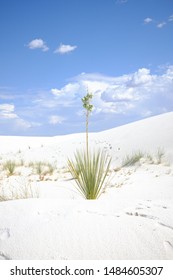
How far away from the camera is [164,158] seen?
937cm

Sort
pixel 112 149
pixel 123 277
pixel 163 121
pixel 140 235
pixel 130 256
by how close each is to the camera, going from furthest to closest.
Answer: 1. pixel 163 121
2. pixel 112 149
3. pixel 140 235
4. pixel 130 256
5. pixel 123 277

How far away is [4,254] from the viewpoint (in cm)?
209

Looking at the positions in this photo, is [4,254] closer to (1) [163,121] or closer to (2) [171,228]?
(2) [171,228]

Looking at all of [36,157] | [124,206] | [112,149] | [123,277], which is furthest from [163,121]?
[123,277]

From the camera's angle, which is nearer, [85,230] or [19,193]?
[85,230]

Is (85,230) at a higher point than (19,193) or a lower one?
higher

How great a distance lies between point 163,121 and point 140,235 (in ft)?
48.2

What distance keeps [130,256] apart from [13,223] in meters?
1.01

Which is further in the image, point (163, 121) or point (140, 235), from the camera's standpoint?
point (163, 121)

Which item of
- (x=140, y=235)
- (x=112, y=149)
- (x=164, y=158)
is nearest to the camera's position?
(x=140, y=235)

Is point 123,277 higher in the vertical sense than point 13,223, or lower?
lower

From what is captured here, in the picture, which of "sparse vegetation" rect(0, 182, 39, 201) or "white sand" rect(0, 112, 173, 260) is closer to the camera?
"white sand" rect(0, 112, 173, 260)

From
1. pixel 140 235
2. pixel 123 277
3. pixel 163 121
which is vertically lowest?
pixel 123 277

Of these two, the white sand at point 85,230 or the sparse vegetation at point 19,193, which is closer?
the white sand at point 85,230
